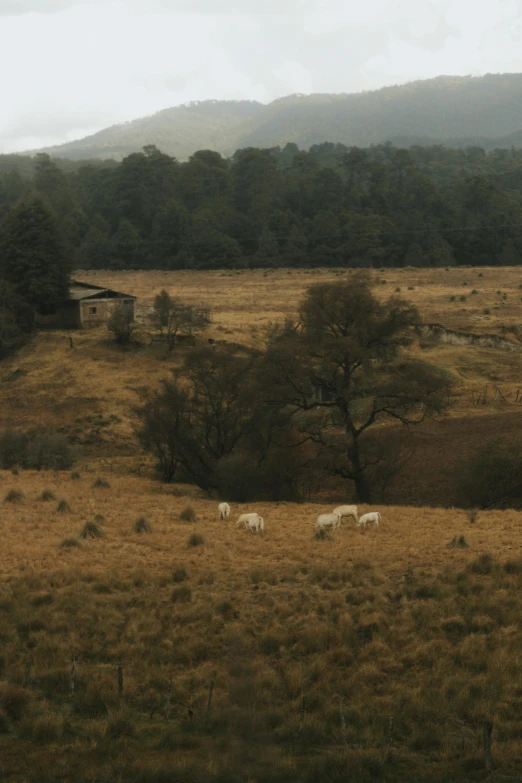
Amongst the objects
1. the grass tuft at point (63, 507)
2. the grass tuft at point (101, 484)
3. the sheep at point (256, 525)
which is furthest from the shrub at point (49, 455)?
the sheep at point (256, 525)

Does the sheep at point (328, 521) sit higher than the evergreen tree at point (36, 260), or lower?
lower

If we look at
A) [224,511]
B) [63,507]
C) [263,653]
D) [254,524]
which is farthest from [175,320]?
[263,653]

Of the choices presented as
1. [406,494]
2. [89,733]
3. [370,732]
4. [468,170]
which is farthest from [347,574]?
[468,170]

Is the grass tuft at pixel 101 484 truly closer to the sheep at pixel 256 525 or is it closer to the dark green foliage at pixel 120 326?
the sheep at pixel 256 525

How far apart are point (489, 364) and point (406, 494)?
24.6 m

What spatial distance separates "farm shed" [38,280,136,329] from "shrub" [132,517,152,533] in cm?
4230

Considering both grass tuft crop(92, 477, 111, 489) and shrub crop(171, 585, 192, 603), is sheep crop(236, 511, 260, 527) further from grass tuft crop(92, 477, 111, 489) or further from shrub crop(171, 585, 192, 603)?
grass tuft crop(92, 477, 111, 489)

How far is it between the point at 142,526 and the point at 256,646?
328 inches

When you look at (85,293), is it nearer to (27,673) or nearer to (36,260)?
(36,260)

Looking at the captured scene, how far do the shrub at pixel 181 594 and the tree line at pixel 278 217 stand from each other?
81357 mm

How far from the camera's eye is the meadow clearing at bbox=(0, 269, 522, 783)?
10.7 meters

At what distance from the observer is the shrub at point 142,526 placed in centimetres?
2150

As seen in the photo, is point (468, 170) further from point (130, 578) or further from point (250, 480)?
point (130, 578)

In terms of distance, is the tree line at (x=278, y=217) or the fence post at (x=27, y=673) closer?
the fence post at (x=27, y=673)
